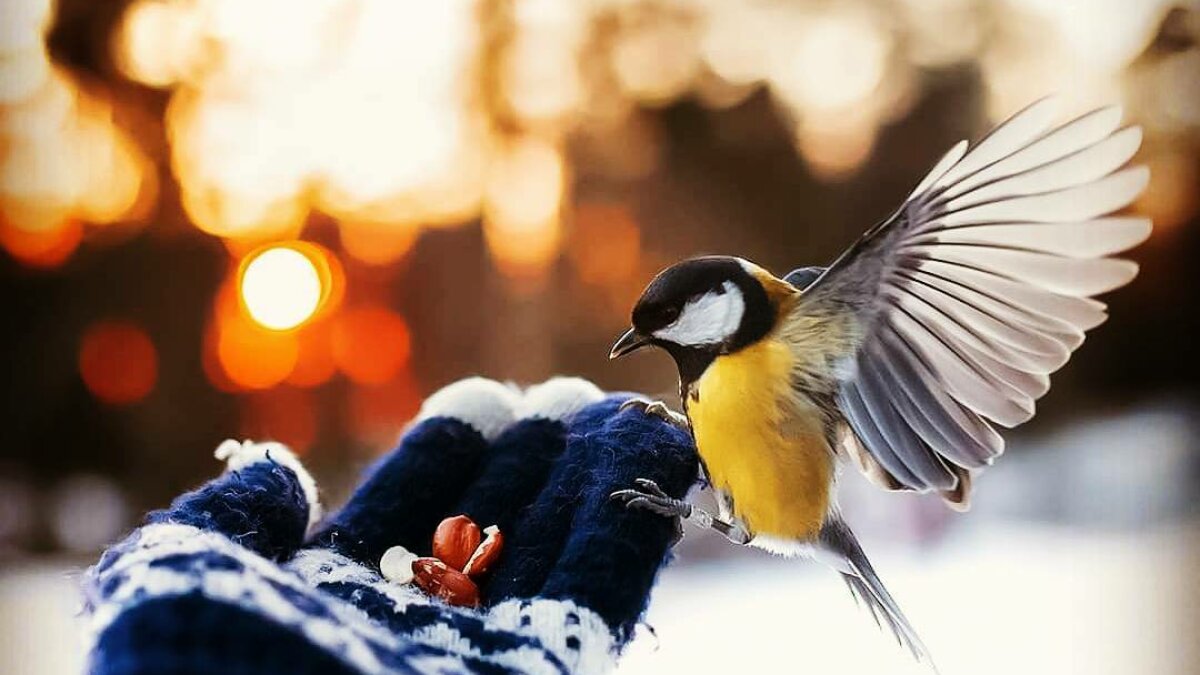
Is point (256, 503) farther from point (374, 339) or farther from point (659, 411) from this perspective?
point (374, 339)

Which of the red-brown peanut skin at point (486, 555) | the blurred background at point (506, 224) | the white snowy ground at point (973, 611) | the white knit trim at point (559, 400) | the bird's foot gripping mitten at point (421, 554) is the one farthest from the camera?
the blurred background at point (506, 224)

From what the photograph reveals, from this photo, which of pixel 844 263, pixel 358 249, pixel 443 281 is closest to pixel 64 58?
pixel 358 249

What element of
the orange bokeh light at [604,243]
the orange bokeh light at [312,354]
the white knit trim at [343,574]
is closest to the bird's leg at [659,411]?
the white knit trim at [343,574]

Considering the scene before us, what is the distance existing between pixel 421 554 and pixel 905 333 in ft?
1.33

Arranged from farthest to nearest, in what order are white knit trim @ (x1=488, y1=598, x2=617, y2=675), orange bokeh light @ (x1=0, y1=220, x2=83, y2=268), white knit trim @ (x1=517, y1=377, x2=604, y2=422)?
orange bokeh light @ (x1=0, y1=220, x2=83, y2=268) → white knit trim @ (x1=517, y1=377, x2=604, y2=422) → white knit trim @ (x1=488, y1=598, x2=617, y2=675)

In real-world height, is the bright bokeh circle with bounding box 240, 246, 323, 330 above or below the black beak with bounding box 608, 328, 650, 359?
above

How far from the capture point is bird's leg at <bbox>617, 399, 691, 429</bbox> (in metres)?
0.77

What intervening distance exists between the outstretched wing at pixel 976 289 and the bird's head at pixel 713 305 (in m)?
0.03

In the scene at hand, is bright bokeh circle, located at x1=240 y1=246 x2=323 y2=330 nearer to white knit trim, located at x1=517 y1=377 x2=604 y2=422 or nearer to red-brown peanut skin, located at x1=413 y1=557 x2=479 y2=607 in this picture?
white knit trim, located at x1=517 y1=377 x2=604 y2=422

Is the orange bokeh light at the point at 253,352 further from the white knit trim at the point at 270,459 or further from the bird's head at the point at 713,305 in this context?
the bird's head at the point at 713,305

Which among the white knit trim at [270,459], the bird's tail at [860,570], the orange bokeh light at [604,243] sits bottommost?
the bird's tail at [860,570]

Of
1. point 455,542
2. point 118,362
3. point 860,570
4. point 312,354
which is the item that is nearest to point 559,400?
point 455,542

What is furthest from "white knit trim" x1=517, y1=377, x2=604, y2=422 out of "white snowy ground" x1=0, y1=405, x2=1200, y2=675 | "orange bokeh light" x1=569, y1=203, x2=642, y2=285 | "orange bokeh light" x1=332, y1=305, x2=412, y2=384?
"orange bokeh light" x1=332, y1=305, x2=412, y2=384

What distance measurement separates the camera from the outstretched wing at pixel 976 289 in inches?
22.5
